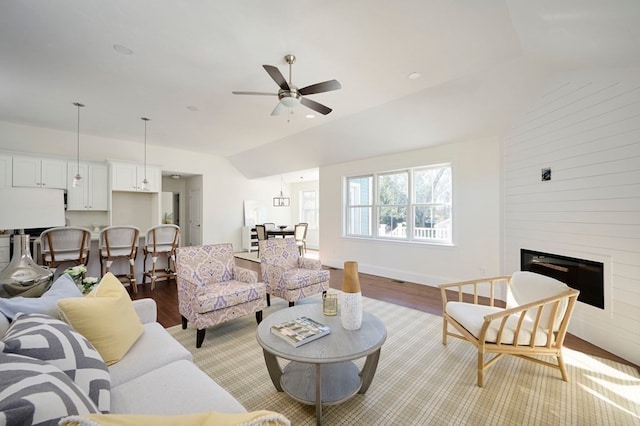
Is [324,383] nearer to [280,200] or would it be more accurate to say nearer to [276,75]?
[276,75]

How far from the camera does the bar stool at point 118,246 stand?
415 centimetres

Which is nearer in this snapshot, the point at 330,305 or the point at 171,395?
the point at 171,395

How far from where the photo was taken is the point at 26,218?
297cm

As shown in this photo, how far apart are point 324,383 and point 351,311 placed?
516 mm

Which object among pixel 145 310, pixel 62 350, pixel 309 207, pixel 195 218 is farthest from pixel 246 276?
pixel 309 207

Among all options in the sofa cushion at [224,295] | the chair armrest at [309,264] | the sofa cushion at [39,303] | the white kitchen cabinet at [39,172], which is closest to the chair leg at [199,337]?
the sofa cushion at [224,295]

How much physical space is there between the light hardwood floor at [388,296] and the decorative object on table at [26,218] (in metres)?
1.51

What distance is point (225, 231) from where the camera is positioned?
26.3 feet

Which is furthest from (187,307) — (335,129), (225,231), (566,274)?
(225,231)

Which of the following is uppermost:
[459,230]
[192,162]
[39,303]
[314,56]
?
[314,56]

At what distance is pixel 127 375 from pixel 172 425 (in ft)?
3.05

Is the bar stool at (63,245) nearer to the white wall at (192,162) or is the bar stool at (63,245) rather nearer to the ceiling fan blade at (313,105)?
the white wall at (192,162)

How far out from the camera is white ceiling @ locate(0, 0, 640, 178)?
2.10 metres

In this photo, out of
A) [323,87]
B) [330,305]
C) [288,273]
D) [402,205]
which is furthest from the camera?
[402,205]
